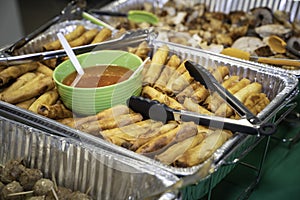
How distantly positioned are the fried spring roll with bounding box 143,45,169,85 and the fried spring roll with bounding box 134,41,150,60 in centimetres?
4

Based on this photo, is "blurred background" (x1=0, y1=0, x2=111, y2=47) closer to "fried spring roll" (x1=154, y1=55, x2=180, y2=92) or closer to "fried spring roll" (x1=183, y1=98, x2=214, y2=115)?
"fried spring roll" (x1=154, y1=55, x2=180, y2=92)

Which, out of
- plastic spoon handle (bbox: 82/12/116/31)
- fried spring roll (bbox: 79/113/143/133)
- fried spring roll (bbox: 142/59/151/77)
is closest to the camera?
fried spring roll (bbox: 79/113/143/133)

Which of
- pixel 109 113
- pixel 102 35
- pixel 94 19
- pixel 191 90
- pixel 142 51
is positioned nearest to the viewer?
pixel 109 113

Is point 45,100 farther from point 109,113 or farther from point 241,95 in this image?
point 241,95

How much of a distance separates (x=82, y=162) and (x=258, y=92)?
586 mm

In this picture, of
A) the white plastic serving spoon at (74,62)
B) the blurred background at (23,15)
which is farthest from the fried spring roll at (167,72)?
the blurred background at (23,15)

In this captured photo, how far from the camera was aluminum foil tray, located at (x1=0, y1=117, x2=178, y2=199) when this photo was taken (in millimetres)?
957

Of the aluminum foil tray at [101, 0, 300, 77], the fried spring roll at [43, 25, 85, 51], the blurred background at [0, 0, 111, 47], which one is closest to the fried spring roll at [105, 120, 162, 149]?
the fried spring roll at [43, 25, 85, 51]

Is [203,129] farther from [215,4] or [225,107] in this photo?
[215,4]

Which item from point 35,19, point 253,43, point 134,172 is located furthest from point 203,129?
point 35,19

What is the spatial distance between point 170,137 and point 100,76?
12.3 inches

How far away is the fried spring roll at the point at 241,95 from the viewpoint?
3.72 feet

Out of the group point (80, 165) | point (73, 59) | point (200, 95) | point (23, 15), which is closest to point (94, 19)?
point (73, 59)

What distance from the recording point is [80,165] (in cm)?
104
